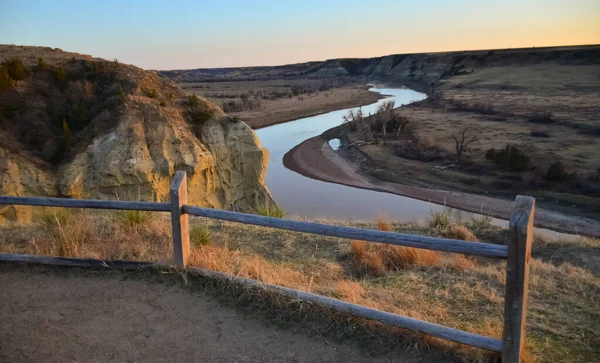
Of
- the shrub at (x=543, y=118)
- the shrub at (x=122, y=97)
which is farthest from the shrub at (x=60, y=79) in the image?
the shrub at (x=543, y=118)

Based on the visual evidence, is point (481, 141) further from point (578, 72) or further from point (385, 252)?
point (578, 72)

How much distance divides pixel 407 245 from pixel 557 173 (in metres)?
20.5

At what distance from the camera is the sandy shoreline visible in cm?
1772

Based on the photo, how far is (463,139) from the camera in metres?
26.8

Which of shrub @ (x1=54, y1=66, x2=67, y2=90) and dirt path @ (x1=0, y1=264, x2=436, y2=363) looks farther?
shrub @ (x1=54, y1=66, x2=67, y2=90)

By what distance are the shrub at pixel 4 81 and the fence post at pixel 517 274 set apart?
13827 millimetres

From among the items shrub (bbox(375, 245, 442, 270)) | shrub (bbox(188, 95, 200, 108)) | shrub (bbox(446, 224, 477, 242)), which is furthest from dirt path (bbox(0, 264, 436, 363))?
shrub (bbox(188, 95, 200, 108))

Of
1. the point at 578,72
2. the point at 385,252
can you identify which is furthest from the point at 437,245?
the point at 578,72

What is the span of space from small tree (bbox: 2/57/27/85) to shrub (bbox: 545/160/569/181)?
71.6ft

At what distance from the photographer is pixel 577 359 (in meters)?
4.48

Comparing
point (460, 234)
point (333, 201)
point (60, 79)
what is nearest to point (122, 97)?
point (60, 79)

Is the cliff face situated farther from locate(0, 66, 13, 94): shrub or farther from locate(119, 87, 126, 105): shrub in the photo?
locate(0, 66, 13, 94): shrub

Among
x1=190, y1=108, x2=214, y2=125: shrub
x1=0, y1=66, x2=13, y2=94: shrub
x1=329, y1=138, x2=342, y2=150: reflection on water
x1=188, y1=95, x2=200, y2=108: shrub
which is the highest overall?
x1=0, y1=66, x2=13, y2=94: shrub

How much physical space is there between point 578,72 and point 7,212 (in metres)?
79.5
